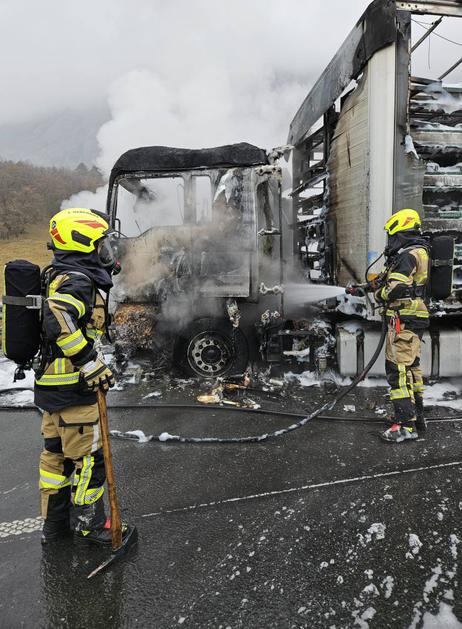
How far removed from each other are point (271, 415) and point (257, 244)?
199 cm

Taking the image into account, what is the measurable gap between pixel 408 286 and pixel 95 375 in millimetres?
2727

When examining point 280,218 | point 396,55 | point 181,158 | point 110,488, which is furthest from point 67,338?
point 396,55

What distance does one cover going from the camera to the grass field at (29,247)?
19.5 metres

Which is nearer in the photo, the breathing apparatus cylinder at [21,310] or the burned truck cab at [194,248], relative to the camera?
the breathing apparatus cylinder at [21,310]

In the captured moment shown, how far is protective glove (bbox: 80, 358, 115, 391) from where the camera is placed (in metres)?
2.22

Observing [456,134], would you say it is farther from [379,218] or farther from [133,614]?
[133,614]

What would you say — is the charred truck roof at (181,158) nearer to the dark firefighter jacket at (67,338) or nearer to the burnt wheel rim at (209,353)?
the burnt wheel rim at (209,353)

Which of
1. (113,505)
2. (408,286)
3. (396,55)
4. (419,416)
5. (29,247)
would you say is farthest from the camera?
(29,247)

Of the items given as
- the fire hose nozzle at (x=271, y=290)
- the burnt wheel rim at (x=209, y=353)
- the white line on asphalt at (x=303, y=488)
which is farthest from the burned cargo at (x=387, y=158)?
the white line on asphalt at (x=303, y=488)

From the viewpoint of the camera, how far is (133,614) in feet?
6.34

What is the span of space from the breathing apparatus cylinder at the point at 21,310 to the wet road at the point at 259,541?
1164 mm

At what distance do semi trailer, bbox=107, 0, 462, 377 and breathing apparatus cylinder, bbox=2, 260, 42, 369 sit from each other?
2.77 m

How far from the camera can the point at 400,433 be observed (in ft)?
12.1

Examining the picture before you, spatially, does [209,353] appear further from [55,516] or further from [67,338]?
[67,338]
